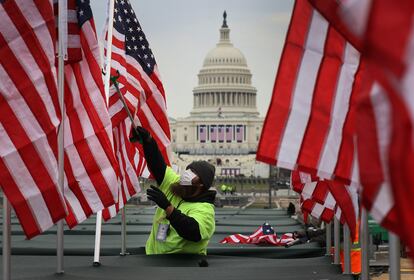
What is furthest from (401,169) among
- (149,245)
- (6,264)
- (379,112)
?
(149,245)

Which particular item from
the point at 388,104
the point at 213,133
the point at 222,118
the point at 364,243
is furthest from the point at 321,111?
the point at 213,133

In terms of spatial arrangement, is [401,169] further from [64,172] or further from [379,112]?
[64,172]

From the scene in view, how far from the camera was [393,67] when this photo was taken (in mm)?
2490

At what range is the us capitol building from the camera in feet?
547

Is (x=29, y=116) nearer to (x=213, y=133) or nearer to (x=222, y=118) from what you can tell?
(x=222, y=118)

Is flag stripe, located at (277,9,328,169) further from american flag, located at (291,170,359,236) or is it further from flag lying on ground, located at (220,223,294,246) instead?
flag lying on ground, located at (220,223,294,246)

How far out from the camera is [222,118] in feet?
552

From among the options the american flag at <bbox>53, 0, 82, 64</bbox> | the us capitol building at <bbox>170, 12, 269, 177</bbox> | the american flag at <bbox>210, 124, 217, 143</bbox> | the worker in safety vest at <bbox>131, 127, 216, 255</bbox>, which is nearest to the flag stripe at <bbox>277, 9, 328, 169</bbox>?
the worker in safety vest at <bbox>131, 127, 216, 255</bbox>

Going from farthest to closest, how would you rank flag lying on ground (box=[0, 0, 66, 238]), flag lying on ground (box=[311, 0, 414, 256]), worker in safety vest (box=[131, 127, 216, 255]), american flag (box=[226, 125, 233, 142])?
american flag (box=[226, 125, 233, 142]) < worker in safety vest (box=[131, 127, 216, 255]) < flag lying on ground (box=[0, 0, 66, 238]) < flag lying on ground (box=[311, 0, 414, 256])

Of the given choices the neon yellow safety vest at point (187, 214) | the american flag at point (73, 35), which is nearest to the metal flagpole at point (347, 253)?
the neon yellow safety vest at point (187, 214)

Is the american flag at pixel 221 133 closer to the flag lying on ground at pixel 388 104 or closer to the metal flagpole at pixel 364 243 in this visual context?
the metal flagpole at pixel 364 243

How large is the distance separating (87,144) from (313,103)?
320cm

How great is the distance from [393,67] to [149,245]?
6.30 meters

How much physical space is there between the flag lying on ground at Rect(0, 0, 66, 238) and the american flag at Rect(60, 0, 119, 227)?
1.63 meters
